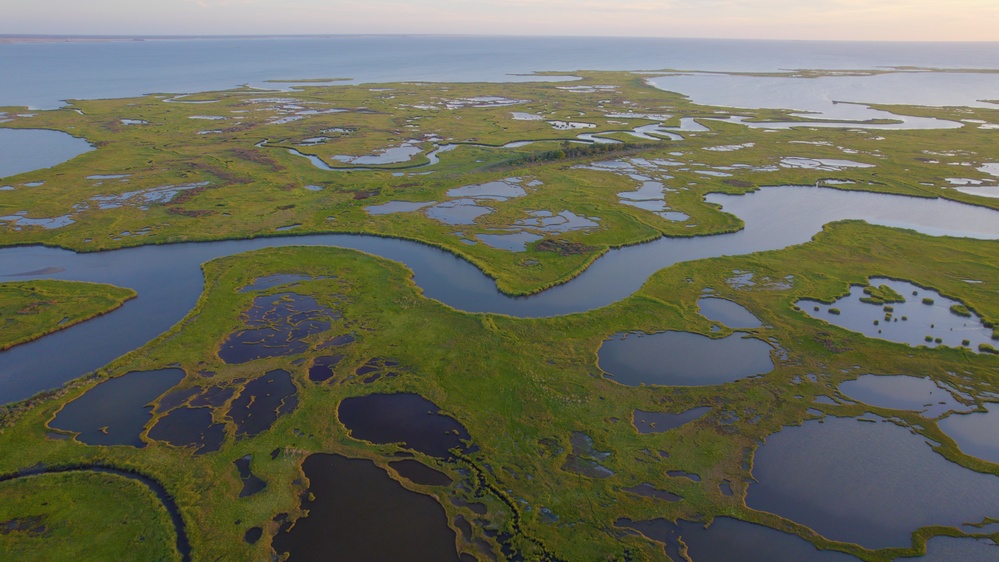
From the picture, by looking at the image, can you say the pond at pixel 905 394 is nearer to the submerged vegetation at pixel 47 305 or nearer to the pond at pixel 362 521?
the pond at pixel 362 521

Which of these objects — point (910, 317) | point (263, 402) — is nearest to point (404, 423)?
point (263, 402)

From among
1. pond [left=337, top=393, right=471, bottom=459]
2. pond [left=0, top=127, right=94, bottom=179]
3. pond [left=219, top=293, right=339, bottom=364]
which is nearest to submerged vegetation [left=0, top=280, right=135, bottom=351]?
pond [left=219, top=293, right=339, bottom=364]

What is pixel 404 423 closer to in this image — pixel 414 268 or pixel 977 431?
pixel 414 268

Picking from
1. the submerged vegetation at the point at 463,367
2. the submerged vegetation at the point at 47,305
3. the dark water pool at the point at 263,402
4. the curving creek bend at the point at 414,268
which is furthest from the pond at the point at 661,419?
the submerged vegetation at the point at 47,305

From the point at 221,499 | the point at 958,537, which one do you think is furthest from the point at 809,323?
the point at 221,499

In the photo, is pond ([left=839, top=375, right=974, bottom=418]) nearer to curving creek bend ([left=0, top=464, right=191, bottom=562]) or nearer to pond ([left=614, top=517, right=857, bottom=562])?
pond ([left=614, top=517, right=857, bottom=562])

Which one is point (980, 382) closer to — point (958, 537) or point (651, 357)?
point (958, 537)

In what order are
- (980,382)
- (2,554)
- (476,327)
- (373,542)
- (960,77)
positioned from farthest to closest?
(960,77)
(476,327)
(980,382)
(373,542)
(2,554)
